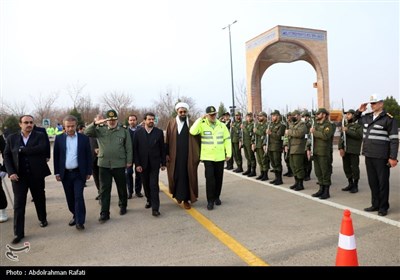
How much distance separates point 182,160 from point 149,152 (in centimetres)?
66

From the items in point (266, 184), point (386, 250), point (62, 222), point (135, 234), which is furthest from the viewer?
point (266, 184)

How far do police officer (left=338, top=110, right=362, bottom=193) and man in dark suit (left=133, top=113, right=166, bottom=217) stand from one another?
4217 millimetres

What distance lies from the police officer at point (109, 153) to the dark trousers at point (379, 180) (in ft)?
14.1

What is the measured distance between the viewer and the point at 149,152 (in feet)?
18.8

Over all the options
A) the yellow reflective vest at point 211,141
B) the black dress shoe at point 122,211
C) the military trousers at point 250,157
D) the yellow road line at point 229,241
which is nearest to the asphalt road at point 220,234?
the yellow road line at point 229,241

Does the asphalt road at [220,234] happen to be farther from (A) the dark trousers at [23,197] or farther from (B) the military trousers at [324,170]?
(B) the military trousers at [324,170]

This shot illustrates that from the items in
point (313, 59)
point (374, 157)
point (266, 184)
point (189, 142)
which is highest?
point (313, 59)

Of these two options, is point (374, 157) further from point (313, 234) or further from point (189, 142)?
point (189, 142)

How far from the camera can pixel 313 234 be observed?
429cm

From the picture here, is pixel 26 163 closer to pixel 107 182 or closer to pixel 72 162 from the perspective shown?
pixel 72 162

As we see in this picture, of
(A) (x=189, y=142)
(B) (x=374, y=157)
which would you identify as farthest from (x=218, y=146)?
(B) (x=374, y=157)

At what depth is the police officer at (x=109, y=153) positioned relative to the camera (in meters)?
5.33

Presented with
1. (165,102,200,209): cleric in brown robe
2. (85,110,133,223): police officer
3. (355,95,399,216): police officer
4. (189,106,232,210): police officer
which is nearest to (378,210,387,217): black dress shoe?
(355,95,399,216): police officer
